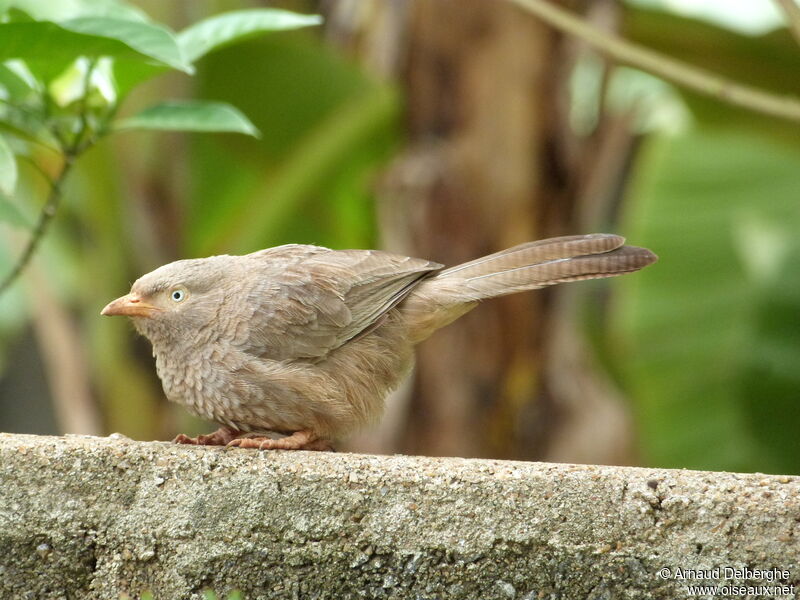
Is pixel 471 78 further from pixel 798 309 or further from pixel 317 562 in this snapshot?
pixel 317 562

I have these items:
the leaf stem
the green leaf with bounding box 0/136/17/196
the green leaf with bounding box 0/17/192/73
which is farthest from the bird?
the green leaf with bounding box 0/17/192/73

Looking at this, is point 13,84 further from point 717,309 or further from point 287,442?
point 717,309

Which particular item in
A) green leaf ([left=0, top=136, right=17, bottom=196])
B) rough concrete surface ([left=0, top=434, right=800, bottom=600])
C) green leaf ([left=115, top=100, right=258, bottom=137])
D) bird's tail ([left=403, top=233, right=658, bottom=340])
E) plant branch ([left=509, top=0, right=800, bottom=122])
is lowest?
rough concrete surface ([left=0, top=434, right=800, bottom=600])

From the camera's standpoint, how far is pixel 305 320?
2920mm

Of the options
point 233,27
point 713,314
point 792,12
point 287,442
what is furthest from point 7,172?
point 713,314

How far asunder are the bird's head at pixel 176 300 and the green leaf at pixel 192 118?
0.45 meters

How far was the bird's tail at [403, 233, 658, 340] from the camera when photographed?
281 centimetres

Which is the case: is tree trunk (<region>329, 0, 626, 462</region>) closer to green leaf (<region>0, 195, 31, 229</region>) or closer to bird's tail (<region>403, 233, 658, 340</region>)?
bird's tail (<region>403, 233, 658, 340</region>)

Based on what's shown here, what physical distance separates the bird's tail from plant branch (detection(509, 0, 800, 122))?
3.11 ft

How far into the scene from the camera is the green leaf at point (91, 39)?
7.73 ft

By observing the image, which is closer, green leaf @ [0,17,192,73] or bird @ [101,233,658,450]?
green leaf @ [0,17,192,73]

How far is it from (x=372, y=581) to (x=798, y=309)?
403 cm

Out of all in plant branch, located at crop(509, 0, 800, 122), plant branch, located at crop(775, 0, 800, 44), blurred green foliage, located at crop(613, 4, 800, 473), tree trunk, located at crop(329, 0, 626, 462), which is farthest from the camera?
tree trunk, located at crop(329, 0, 626, 462)

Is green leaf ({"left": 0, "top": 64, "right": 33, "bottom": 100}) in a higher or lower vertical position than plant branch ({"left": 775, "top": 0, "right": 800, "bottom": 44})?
lower
